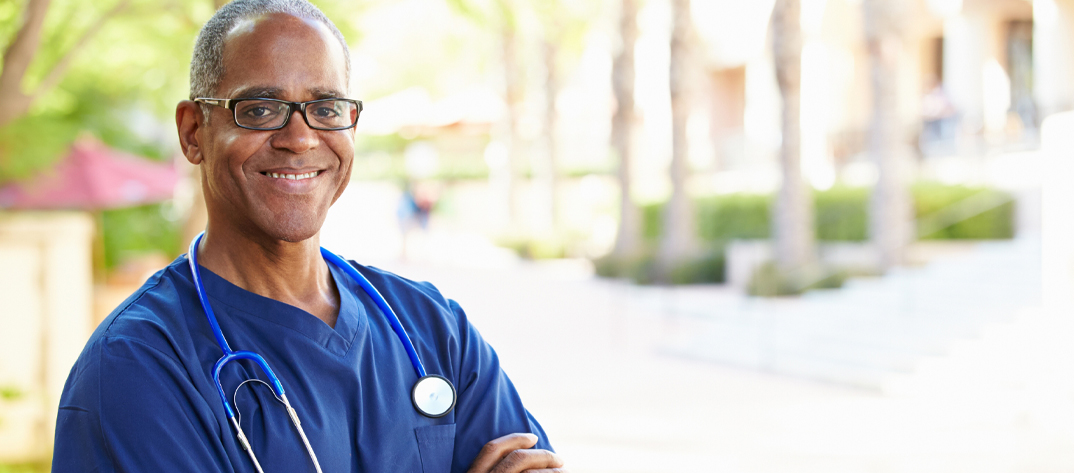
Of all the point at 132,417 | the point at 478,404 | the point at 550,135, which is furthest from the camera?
the point at 550,135

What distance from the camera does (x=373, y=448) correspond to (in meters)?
1.65

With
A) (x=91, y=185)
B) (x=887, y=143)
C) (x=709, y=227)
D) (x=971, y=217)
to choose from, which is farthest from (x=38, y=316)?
(x=709, y=227)

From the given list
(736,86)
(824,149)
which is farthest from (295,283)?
(736,86)

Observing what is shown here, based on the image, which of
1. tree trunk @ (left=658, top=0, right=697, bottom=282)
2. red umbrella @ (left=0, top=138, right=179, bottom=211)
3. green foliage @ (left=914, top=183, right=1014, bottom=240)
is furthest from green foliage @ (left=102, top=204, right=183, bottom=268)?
green foliage @ (left=914, top=183, right=1014, bottom=240)

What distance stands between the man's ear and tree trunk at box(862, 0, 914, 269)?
11.0 metres

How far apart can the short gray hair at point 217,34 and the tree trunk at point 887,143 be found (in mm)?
10956

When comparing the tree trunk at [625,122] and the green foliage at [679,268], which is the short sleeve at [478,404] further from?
the tree trunk at [625,122]

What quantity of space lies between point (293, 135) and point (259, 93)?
88 millimetres

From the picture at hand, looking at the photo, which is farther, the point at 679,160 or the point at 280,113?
the point at 679,160

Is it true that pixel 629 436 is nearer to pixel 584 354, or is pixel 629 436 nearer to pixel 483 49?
pixel 584 354

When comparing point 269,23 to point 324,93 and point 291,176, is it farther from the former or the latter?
point 291,176

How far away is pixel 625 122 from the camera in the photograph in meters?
16.0

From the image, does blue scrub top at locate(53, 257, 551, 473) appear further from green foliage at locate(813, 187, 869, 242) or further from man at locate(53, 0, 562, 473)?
green foliage at locate(813, 187, 869, 242)

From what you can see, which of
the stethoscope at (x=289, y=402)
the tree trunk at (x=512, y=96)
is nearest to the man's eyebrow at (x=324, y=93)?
the stethoscope at (x=289, y=402)
